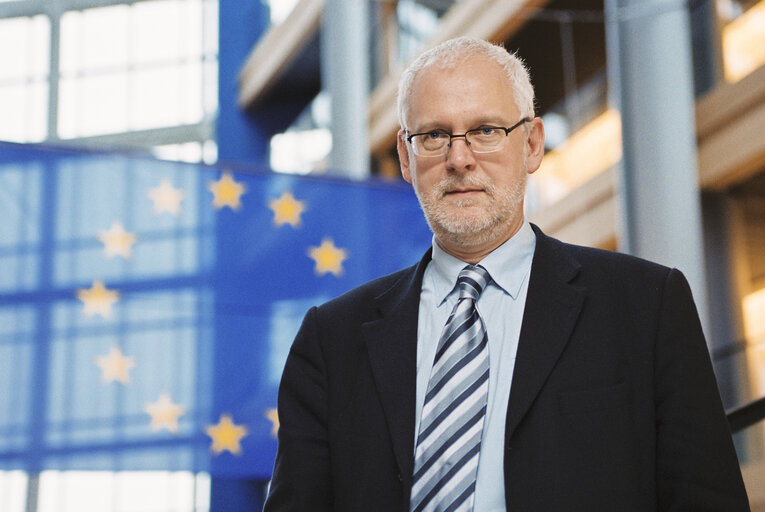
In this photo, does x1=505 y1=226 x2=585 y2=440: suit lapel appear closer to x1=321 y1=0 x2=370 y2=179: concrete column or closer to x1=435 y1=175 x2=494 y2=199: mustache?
x1=435 y1=175 x2=494 y2=199: mustache

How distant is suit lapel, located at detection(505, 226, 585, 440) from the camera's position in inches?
71.2

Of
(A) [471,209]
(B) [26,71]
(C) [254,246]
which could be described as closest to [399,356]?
(A) [471,209]

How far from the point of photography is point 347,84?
11727 mm

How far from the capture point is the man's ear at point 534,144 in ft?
6.75

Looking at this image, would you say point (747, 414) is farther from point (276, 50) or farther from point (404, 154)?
point (276, 50)

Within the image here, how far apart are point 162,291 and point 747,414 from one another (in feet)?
10.2

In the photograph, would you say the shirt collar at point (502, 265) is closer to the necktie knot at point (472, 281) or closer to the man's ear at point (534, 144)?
the necktie knot at point (472, 281)

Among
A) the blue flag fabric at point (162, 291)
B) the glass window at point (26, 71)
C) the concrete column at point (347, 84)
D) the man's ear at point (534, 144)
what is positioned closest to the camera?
the man's ear at point (534, 144)

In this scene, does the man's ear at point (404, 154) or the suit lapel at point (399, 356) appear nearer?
the suit lapel at point (399, 356)

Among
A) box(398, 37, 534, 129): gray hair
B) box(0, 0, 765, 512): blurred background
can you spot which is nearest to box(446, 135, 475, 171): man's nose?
box(398, 37, 534, 129): gray hair

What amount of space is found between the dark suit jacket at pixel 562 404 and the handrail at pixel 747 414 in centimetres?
259

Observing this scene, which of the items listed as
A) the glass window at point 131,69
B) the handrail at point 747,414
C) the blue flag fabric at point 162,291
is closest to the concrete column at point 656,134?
the blue flag fabric at point 162,291

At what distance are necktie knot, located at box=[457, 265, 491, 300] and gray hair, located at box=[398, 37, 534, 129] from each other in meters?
0.31

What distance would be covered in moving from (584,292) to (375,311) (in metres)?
0.42
